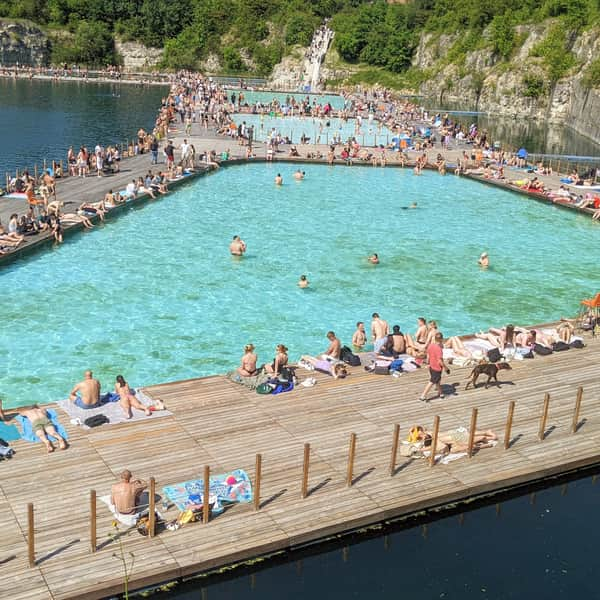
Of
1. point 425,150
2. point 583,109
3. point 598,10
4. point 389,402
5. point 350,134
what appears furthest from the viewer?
point 598,10

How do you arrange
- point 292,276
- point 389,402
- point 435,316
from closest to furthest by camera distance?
point 389,402 < point 435,316 < point 292,276

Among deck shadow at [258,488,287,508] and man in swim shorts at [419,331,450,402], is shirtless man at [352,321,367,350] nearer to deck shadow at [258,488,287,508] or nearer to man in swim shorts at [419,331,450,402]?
man in swim shorts at [419,331,450,402]

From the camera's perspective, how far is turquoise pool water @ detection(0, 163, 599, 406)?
75.9ft

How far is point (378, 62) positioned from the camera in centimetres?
11975

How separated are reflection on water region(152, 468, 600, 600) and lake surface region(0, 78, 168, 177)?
39690 mm

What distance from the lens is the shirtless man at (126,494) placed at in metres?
13.1

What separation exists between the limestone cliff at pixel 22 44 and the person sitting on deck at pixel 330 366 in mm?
120914

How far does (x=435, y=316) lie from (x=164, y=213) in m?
16.3

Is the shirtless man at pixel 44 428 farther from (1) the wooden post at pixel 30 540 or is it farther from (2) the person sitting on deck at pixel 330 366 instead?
(2) the person sitting on deck at pixel 330 366

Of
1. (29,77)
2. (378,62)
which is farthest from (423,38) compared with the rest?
(29,77)

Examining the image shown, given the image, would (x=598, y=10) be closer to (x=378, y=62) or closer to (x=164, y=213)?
(x=378, y=62)

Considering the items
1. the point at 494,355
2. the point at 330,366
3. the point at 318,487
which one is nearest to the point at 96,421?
the point at 318,487

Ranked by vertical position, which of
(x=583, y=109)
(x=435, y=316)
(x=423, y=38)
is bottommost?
(x=435, y=316)

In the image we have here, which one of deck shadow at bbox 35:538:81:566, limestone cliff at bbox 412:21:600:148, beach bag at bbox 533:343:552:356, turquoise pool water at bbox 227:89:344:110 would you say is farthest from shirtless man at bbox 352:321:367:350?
turquoise pool water at bbox 227:89:344:110
